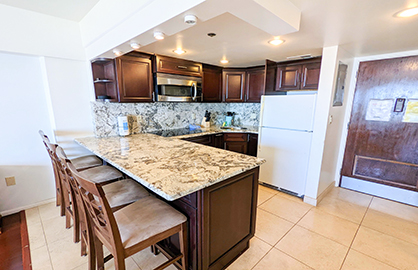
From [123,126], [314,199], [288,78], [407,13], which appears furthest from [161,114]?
[407,13]

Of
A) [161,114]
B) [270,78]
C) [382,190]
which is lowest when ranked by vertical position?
[382,190]

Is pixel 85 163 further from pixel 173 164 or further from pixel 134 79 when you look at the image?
pixel 173 164

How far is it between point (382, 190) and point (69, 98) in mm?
4753

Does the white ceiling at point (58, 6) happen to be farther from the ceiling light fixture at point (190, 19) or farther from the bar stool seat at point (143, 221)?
the bar stool seat at point (143, 221)

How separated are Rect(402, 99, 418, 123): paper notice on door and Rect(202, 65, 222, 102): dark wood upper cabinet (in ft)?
9.35

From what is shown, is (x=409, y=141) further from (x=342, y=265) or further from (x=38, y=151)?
(x=38, y=151)

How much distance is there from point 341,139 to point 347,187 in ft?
2.74

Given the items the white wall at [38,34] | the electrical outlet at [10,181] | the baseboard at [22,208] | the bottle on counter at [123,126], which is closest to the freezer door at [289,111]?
the bottle on counter at [123,126]

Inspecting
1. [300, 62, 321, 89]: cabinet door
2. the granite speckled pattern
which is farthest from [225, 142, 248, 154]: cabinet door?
the granite speckled pattern

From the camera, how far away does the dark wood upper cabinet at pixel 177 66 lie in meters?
2.81

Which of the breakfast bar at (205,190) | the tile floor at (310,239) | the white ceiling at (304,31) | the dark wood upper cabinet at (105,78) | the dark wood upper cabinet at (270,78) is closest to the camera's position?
the breakfast bar at (205,190)

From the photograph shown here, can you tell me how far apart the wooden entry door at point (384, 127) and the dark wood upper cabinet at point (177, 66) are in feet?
8.55

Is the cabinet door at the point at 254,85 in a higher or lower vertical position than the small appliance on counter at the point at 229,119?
higher

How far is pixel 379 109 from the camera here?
110 inches
